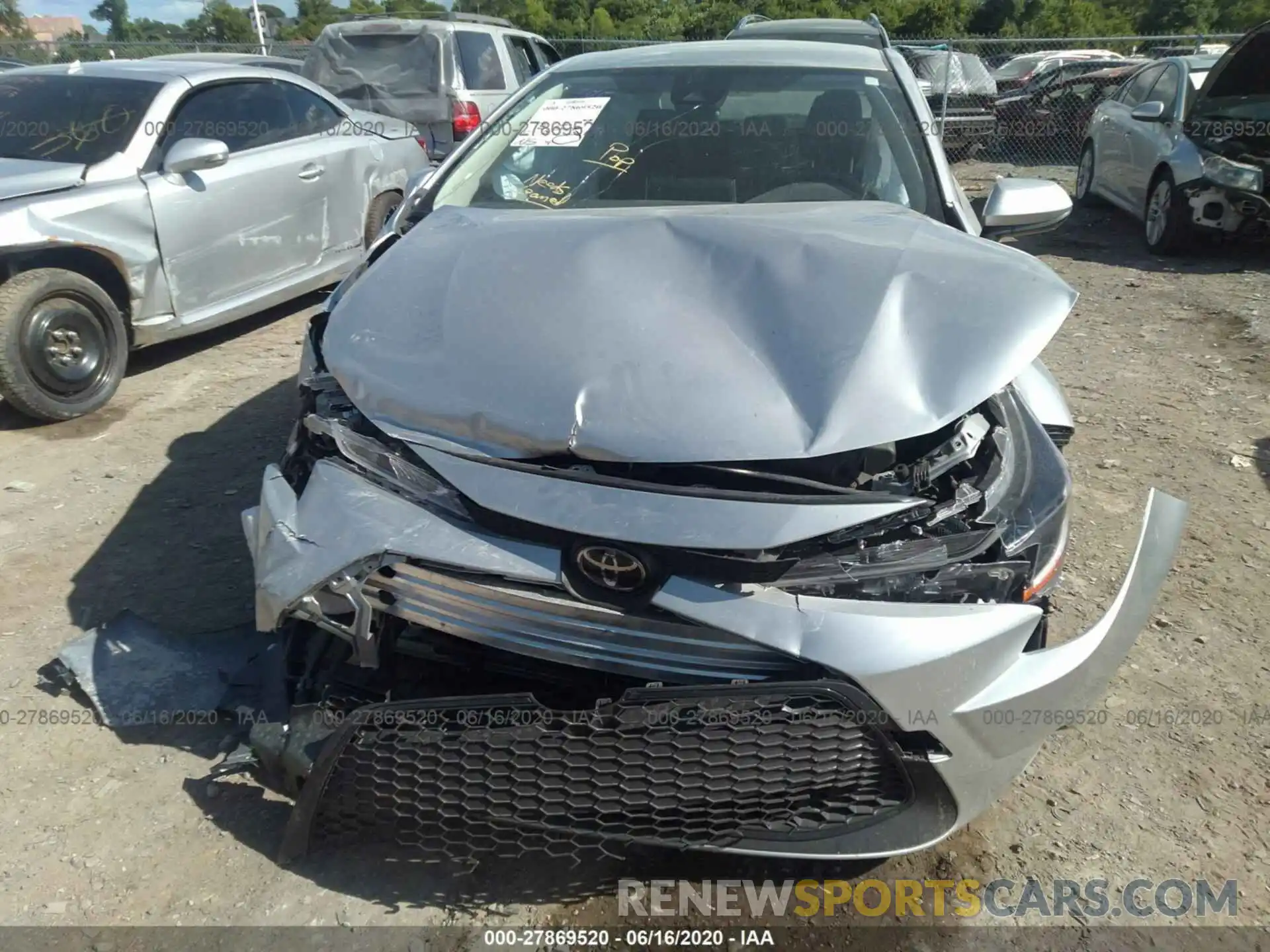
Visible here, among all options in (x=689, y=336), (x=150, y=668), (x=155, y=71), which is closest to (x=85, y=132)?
(x=155, y=71)

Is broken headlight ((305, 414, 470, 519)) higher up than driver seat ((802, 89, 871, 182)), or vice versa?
driver seat ((802, 89, 871, 182))

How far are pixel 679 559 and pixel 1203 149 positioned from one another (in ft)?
25.4

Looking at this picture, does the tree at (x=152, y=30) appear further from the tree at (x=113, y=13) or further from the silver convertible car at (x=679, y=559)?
the silver convertible car at (x=679, y=559)

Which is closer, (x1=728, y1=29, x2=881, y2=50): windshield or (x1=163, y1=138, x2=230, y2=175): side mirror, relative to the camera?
(x1=163, y1=138, x2=230, y2=175): side mirror

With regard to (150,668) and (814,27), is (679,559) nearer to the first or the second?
(150,668)

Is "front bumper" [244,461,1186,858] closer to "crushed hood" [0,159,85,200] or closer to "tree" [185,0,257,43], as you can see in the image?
"crushed hood" [0,159,85,200]

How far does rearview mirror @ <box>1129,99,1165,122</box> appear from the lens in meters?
7.68

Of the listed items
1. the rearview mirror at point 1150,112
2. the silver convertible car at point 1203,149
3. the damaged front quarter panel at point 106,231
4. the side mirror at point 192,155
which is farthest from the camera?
the rearview mirror at point 1150,112

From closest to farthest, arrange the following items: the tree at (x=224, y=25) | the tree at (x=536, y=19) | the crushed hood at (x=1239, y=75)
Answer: the crushed hood at (x=1239, y=75)
the tree at (x=536, y=19)
the tree at (x=224, y=25)

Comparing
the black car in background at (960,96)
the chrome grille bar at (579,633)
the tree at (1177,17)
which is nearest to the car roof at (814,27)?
the black car in background at (960,96)

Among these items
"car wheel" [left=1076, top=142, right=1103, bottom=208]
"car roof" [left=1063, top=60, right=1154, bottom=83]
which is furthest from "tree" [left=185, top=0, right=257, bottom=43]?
"car wheel" [left=1076, top=142, right=1103, bottom=208]

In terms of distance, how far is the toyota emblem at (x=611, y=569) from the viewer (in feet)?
6.23

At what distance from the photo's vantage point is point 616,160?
3453 millimetres

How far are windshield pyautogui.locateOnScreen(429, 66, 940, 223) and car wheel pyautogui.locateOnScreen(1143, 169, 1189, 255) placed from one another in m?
5.59
